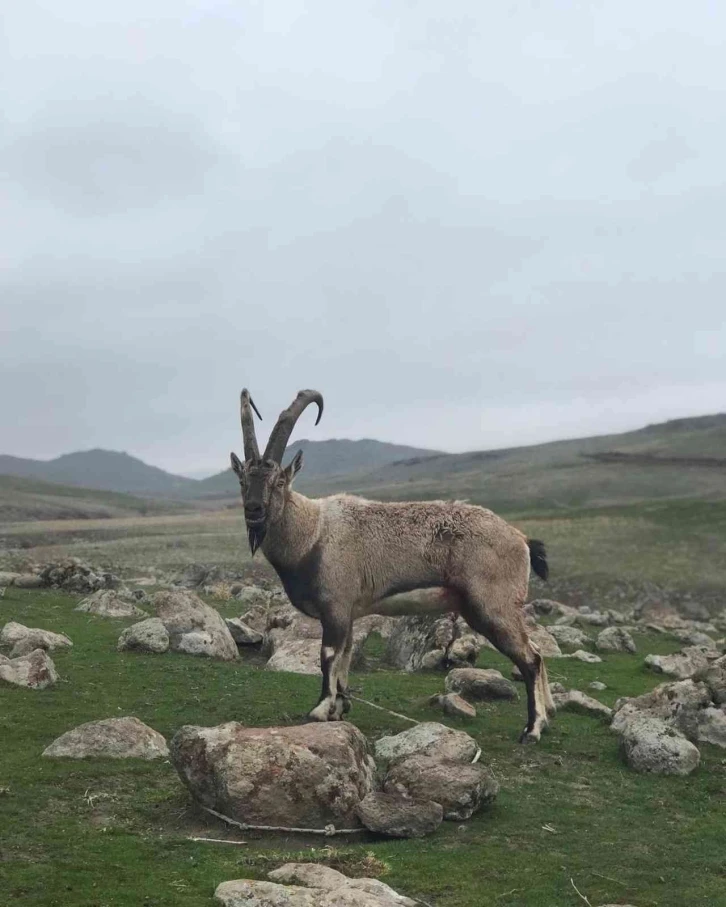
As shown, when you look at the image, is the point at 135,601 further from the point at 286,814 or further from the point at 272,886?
the point at 272,886

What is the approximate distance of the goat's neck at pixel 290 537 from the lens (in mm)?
11398

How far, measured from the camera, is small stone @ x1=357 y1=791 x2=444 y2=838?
7777 millimetres

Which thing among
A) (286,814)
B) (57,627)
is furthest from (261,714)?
(57,627)

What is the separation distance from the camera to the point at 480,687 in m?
13.3

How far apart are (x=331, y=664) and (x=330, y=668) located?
55 mm

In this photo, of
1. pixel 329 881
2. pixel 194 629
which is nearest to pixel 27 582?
pixel 194 629

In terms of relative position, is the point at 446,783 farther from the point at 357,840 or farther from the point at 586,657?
the point at 586,657

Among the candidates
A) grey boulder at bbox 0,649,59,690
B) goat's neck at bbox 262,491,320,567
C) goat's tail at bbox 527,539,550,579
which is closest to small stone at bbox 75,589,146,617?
grey boulder at bbox 0,649,59,690

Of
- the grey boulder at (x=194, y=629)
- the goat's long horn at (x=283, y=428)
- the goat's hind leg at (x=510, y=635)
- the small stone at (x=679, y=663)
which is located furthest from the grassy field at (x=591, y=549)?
the goat's hind leg at (x=510, y=635)

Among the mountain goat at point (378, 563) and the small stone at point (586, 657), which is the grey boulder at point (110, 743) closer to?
the mountain goat at point (378, 563)

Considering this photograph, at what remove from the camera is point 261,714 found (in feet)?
36.9

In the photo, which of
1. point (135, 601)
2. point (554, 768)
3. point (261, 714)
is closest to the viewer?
point (554, 768)

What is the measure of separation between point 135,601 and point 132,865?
1540cm

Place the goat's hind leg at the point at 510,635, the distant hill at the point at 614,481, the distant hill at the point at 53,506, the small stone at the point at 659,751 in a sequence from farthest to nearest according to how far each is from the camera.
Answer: the distant hill at the point at 53,506, the distant hill at the point at 614,481, the goat's hind leg at the point at 510,635, the small stone at the point at 659,751
